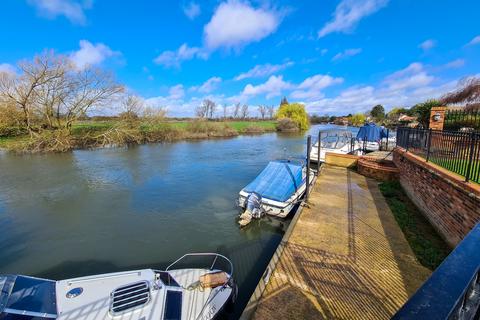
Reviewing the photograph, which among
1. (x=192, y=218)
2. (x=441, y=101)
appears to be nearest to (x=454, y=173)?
(x=192, y=218)

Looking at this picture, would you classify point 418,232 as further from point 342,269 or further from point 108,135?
point 108,135

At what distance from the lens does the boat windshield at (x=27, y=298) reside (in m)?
3.25

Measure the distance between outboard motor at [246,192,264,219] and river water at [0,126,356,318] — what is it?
33cm

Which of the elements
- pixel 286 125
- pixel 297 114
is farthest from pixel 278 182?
pixel 297 114

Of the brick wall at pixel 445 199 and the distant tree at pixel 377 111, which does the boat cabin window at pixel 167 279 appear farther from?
the distant tree at pixel 377 111

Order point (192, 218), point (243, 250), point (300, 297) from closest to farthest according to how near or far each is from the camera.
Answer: point (300, 297) < point (243, 250) < point (192, 218)

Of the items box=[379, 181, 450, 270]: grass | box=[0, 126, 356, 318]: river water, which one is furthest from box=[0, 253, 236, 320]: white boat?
box=[379, 181, 450, 270]: grass

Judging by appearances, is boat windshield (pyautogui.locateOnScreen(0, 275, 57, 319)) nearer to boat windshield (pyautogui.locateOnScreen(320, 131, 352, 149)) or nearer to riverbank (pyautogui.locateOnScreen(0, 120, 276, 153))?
boat windshield (pyautogui.locateOnScreen(320, 131, 352, 149))

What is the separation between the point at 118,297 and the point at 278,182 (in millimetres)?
6782

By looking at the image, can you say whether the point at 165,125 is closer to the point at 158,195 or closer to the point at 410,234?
the point at 158,195

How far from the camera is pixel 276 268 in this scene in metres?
4.52

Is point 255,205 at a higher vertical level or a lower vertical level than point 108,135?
lower

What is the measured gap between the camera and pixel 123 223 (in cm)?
884

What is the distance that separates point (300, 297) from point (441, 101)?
67.4 ft
